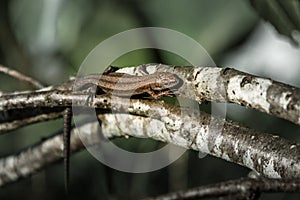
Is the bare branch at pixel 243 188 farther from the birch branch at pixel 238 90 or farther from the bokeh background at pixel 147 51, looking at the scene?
the bokeh background at pixel 147 51

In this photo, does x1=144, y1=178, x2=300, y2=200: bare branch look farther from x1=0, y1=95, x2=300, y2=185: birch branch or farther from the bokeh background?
the bokeh background

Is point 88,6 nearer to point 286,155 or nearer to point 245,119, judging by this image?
point 245,119

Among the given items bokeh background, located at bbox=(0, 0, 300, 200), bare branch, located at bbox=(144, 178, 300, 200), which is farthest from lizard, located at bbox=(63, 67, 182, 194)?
bokeh background, located at bbox=(0, 0, 300, 200)

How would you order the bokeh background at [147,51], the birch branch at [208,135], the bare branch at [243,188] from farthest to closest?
the bokeh background at [147,51] < the birch branch at [208,135] < the bare branch at [243,188]

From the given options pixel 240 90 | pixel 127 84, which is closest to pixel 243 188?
pixel 240 90

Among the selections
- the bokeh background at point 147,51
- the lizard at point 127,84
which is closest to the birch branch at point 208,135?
the lizard at point 127,84

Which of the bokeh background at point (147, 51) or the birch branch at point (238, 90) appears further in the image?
the bokeh background at point (147, 51)

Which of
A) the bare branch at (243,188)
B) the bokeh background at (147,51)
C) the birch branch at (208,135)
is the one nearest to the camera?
the bare branch at (243,188)

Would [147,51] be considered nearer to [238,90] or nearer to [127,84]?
[127,84]
